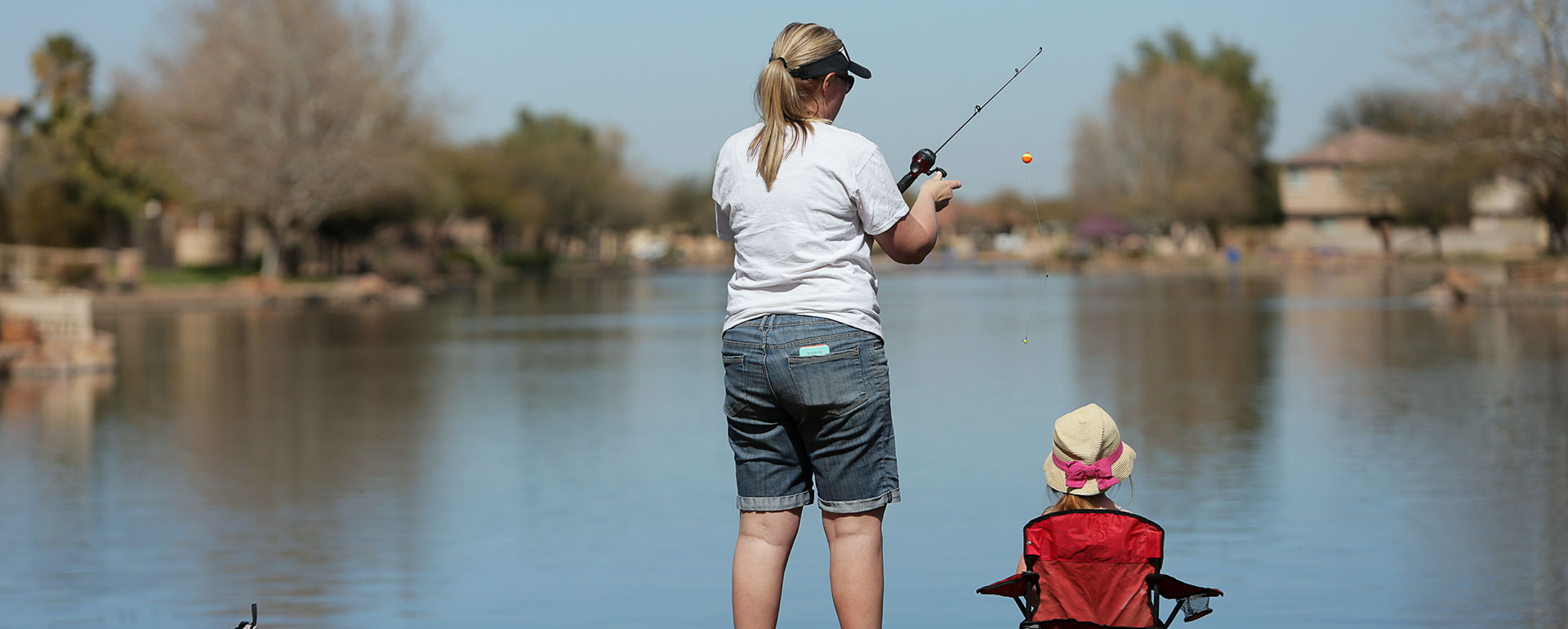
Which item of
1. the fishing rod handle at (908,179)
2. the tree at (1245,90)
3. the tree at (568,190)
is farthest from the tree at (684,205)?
the fishing rod handle at (908,179)

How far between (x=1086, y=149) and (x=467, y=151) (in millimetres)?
30606

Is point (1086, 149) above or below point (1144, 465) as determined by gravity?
above

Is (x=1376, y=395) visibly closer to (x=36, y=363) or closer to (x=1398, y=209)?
(x=36, y=363)

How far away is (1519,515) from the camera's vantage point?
7020mm

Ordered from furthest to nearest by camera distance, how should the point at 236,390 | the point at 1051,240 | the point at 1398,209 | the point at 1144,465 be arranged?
1. the point at 1051,240
2. the point at 1398,209
3. the point at 236,390
4. the point at 1144,465

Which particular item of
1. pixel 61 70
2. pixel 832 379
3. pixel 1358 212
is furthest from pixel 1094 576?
pixel 1358 212

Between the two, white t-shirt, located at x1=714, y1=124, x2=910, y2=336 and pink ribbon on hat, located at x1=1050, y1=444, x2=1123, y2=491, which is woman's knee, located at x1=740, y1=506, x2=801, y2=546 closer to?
white t-shirt, located at x1=714, y1=124, x2=910, y2=336

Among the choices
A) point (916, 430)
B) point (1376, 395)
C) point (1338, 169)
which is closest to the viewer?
point (916, 430)

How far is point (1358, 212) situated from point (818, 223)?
279ft

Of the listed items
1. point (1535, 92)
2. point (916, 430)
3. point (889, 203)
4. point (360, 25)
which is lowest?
point (916, 430)

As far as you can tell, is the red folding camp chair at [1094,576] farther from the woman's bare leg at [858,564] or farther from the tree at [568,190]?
the tree at [568,190]

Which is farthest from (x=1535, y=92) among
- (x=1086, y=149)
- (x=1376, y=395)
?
(x=1086, y=149)

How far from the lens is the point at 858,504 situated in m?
3.89

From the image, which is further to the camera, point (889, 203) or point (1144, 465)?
point (1144, 465)
